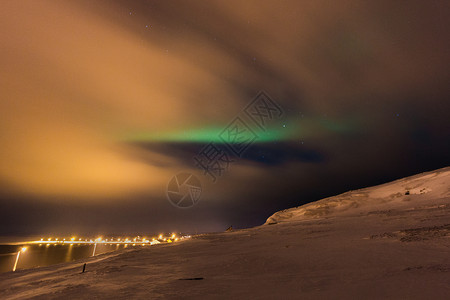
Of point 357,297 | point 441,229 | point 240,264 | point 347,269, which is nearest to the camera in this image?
point 357,297

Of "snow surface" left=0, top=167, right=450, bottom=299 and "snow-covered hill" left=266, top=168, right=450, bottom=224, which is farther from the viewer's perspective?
"snow-covered hill" left=266, top=168, right=450, bottom=224

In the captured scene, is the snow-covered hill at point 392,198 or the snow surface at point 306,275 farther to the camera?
the snow-covered hill at point 392,198

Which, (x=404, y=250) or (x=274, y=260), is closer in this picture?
(x=404, y=250)

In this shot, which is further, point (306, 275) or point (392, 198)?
point (392, 198)

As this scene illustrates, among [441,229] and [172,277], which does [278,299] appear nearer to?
[172,277]

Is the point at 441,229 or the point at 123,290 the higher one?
the point at 441,229

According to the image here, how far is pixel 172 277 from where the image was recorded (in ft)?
14.2

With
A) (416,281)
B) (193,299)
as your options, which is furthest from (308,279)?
(193,299)

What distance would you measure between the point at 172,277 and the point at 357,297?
306cm

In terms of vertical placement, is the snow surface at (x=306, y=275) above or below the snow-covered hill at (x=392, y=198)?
below

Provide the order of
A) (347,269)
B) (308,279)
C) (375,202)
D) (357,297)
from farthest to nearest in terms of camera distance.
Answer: (375,202), (347,269), (308,279), (357,297)

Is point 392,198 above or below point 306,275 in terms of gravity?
above

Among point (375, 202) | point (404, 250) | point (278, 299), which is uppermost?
point (375, 202)

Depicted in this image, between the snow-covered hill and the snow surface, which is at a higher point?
the snow-covered hill
